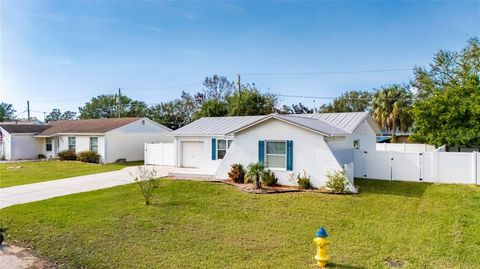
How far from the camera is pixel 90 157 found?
25.8 m

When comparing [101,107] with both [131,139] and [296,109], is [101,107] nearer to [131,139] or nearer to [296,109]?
[296,109]

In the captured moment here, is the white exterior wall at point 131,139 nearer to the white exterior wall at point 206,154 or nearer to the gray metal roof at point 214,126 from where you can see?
the gray metal roof at point 214,126

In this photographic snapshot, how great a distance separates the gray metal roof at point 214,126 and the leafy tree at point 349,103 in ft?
106

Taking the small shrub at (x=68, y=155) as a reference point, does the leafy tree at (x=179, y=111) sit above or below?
above

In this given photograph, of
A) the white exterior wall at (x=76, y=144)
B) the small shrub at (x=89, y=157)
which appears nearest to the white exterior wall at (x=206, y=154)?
the white exterior wall at (x=76, y=144)

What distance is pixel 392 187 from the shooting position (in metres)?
13.5

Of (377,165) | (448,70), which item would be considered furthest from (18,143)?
(448,70)

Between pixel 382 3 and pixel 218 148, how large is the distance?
11.5 meters

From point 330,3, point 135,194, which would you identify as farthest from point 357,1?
point 135,194

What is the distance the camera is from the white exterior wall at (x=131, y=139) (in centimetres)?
2609

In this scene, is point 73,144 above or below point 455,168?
above

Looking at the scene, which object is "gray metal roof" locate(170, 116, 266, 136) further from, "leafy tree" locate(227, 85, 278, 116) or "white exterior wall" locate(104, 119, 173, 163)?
"leafy tree" locate(227, 85, 278, 116)

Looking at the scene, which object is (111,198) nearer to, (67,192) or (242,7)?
(67,192)

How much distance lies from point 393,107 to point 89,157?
97.7 ft
